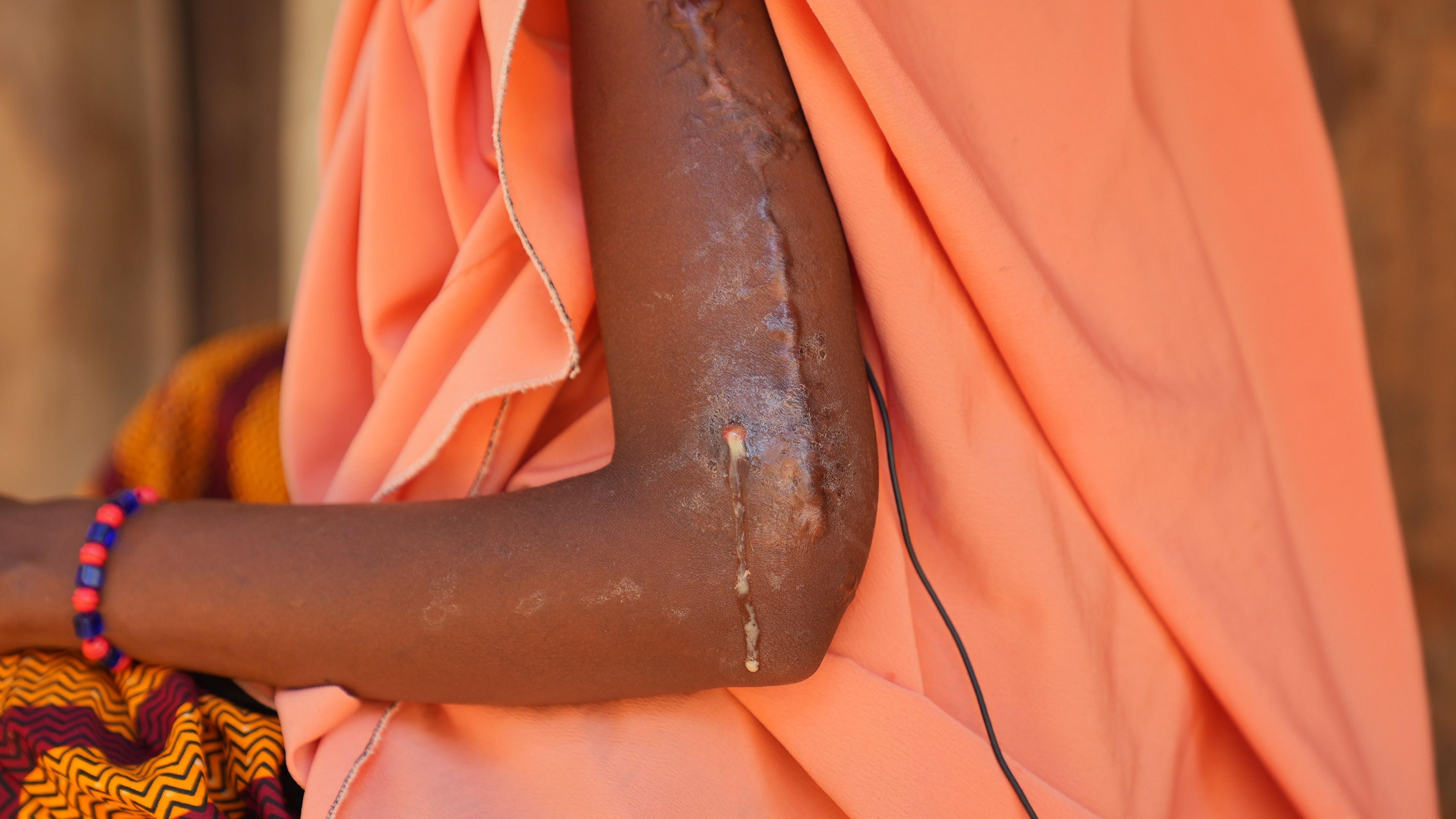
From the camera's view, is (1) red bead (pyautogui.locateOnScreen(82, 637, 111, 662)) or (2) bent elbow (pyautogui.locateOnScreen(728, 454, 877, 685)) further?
(1) red bead (pyautogui.locateOnScreen(82, 637, 111, 662))

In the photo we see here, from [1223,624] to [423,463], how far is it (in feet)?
2.39

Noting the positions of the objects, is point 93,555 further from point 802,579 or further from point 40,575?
point 802,579

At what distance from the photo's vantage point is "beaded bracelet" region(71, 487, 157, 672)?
77 cm

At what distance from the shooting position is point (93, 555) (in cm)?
77

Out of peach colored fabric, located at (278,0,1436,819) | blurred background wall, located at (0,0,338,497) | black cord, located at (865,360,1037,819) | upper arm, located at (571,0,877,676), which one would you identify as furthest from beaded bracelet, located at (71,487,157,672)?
blurred background wall, located at (0,0,338,497)

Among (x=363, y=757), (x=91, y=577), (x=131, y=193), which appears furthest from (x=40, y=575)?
(x=131, y=193)

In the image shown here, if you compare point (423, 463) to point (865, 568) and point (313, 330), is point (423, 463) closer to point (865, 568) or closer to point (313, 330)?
point (313, 330)

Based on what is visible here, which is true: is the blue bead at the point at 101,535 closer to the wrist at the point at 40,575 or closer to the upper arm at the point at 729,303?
the wrist at the point at 40,575

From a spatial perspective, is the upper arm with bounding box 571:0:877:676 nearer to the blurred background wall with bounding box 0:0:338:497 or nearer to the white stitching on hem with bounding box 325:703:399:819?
the white stitching on hem with bounding box 325:703:399:819

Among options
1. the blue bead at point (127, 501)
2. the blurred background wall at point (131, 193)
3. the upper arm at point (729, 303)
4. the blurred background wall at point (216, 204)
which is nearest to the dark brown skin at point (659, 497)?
the upper arm at point (729, 303)

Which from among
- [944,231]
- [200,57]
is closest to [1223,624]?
[944,231]

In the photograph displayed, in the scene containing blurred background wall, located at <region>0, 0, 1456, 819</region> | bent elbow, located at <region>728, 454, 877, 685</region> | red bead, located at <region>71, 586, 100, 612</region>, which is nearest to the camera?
bent elbow, located at <region>728, 454, 877, 685</region>

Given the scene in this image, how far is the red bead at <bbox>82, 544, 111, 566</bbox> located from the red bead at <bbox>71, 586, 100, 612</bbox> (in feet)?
0.07

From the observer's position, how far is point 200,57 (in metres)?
2.28
